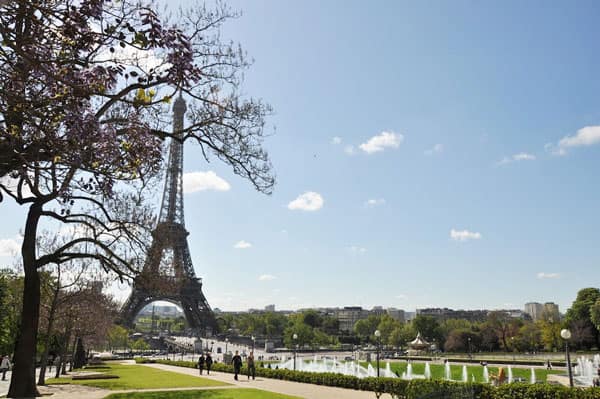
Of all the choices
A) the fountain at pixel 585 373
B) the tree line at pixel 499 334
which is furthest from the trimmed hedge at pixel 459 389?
the tree line at pixel 499 334

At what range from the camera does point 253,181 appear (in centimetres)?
1291

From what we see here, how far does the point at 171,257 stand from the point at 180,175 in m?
66.5

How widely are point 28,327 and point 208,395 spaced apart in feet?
19.9

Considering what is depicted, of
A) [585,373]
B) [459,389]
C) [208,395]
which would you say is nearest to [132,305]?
[585,373]

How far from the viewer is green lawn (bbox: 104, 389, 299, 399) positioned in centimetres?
1571

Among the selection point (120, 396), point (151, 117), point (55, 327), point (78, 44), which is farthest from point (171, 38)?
point (55, 327)

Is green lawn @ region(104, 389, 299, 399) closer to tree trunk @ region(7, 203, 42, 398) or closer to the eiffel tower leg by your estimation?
tree trunk @ region(7, 203, 42, 398)

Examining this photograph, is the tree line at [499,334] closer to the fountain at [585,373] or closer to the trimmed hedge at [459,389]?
the fountain at [585,373]

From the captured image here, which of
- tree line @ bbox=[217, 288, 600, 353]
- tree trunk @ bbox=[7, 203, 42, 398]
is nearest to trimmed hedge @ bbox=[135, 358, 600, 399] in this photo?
tree trunk @ bbox=[7, 203, 42, 398]

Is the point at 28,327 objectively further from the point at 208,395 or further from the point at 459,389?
the point at 459,389

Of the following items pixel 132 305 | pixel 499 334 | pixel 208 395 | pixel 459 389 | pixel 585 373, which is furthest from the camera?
pixel 499 334

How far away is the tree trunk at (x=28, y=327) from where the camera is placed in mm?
14359

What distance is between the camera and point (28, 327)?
47.5ft

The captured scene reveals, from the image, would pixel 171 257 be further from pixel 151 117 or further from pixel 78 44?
pixel 78 44
